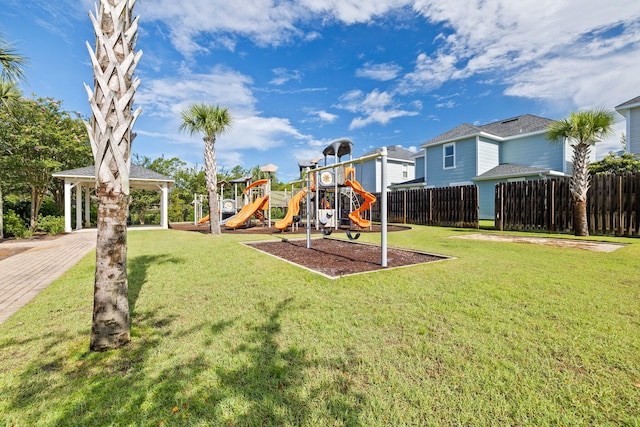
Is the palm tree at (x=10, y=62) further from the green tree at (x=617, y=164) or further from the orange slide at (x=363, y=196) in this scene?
the green tree at (x=617, y=164)

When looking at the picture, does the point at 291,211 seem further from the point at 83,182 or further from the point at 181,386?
the point at 83,182

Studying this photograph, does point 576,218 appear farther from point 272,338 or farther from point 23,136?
point 23,136

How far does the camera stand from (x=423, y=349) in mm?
2270

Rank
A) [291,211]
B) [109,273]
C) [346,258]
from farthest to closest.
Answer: [291,211] → [346,258] → [109,273]

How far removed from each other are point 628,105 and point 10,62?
26.6 m

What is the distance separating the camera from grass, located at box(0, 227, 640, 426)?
161cm

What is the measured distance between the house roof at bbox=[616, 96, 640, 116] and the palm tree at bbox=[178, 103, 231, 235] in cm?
2131

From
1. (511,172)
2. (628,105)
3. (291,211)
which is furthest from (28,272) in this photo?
(628,105)

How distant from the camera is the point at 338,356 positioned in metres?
2.20

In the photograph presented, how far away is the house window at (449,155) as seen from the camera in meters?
20.6

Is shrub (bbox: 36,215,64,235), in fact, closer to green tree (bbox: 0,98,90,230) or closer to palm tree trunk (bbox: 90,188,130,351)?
green tree (bbox: 0,98,90,230)

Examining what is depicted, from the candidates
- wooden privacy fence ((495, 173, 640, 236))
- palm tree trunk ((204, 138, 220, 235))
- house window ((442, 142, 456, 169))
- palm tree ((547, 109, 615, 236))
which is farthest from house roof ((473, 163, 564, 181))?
palm tree trunk ((204, 138, 220, 235))

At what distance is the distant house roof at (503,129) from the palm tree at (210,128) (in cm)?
1649

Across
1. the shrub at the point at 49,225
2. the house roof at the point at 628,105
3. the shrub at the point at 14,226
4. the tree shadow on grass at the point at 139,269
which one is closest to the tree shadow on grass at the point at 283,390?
the tree shadow on grass at the point at 139,269
